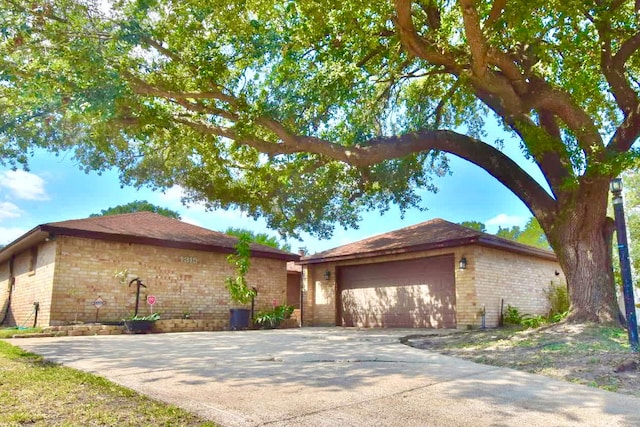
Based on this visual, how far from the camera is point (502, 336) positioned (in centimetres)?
908

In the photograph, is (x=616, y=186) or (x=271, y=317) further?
(x=271, y=317)

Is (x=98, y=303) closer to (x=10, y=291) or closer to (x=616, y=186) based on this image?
(x=10, y=291)

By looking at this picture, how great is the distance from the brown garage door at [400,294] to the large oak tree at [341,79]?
3.76 meters

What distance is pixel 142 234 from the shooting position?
1391 cm

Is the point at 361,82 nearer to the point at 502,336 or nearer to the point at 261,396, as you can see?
the point at 502,336

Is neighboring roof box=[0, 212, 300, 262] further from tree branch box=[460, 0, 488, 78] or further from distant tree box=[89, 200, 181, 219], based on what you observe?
distant tree box=[89, 200, 181, 219]

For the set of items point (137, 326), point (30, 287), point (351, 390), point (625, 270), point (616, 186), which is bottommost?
point (351, 390)

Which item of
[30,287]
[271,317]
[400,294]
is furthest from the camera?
[271,317]

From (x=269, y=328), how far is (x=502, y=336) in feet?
26.5

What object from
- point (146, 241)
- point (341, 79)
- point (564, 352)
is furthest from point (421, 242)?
point (146, 241)

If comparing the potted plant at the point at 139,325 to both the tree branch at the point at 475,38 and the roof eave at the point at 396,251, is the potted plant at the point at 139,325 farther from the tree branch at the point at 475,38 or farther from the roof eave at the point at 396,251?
the tree branch at the point at 475,38

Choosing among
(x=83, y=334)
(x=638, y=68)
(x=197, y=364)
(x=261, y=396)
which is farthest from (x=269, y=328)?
(x=638, y=68)

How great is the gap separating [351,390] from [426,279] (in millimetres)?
10372

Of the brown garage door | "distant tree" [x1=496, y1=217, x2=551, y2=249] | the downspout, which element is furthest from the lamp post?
"distant tree" [x1=496, y1=217, x2=551, y2=249]
